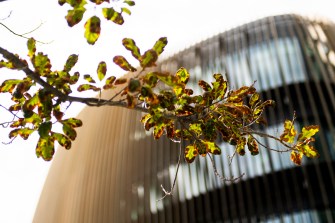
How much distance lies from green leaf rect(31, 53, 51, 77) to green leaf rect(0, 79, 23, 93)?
12 centimetres

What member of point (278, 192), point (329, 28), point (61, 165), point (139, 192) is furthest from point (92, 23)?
point (61, 165)

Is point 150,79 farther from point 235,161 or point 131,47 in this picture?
point 235,161

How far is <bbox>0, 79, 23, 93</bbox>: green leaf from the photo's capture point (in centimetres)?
185

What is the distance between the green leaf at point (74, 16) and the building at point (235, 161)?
20.9ft

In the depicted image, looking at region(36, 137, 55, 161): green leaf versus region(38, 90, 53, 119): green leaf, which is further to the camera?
region(36, 137, 55, 161): green leaf

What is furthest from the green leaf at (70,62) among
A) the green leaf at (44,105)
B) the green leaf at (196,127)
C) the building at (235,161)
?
the building at (235,161)

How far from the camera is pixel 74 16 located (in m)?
1.62

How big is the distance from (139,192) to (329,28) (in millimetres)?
7316

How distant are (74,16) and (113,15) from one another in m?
0.17

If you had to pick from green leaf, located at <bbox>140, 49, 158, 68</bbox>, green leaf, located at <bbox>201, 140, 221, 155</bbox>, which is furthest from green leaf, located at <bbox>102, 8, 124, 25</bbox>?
green leaf, located at <bbox>201, 140, 221, 155</bbox>

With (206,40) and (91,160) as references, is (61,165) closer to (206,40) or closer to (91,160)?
(91,160)

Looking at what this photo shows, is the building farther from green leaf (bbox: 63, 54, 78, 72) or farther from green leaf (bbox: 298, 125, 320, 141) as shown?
green leaf (bbox: 63, 54, 78, 72)

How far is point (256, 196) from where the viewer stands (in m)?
8.40

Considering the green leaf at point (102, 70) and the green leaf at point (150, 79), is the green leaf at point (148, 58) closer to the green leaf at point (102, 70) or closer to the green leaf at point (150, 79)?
the green leaf at point (150, 79)
